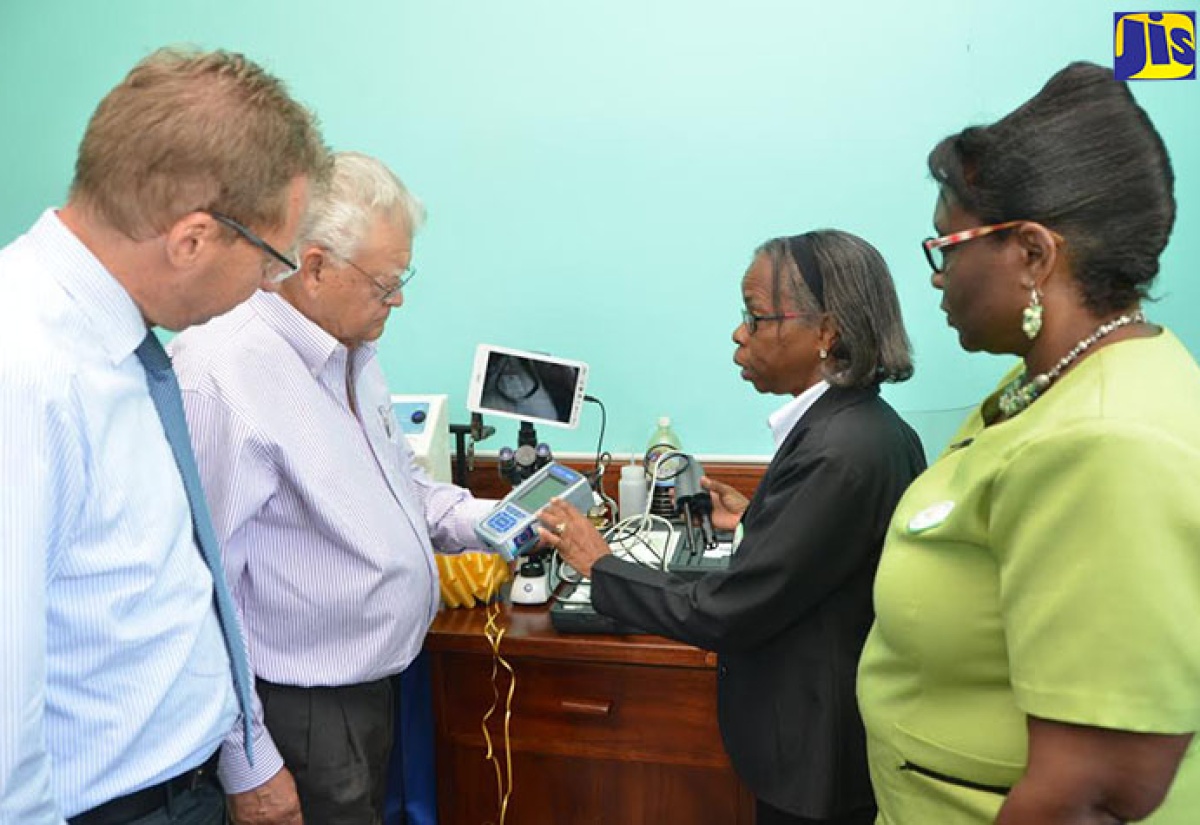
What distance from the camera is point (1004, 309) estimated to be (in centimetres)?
82

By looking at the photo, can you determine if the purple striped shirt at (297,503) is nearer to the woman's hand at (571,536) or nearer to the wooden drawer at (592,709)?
the woman's hand at (571,536)

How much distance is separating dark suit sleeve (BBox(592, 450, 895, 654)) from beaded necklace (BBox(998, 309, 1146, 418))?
28cm

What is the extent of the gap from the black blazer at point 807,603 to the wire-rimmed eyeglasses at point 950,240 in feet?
1.00

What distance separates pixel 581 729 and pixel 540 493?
1.47 feet

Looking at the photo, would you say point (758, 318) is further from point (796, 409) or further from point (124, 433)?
point (124, 433)

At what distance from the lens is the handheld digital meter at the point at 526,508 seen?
1.52m

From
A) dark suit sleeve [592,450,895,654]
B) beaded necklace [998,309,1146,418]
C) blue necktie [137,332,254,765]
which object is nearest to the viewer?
beaded necklace [998,309,1146,418]

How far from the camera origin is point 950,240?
33.5 inches

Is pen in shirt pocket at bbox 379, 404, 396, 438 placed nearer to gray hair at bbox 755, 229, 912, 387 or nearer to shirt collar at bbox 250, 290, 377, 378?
shirt collar at bbox 250, 290, 377, 378

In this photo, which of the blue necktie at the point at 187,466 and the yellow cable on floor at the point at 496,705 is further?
the yellow cable on floor at the point at 496,705

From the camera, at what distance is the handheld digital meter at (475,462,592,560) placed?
152cm

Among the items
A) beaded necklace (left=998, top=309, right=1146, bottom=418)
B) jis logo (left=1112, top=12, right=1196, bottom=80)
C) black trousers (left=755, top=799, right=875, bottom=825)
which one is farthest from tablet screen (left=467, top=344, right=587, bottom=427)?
jis logo (left=1112, top=12, right=1196, bottom=80)

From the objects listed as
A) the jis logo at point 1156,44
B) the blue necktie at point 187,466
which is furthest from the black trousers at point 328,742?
the jis logo at point 1156,44

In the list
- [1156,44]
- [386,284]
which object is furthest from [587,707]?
[1156,44]
